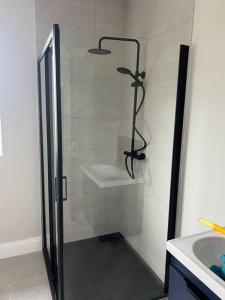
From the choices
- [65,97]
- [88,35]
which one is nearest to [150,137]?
[65,97]

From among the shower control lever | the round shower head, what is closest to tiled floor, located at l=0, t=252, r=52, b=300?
the shower control lever

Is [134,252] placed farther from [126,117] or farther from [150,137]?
[126,117]

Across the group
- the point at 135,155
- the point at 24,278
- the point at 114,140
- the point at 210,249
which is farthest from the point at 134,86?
the point at 24,278

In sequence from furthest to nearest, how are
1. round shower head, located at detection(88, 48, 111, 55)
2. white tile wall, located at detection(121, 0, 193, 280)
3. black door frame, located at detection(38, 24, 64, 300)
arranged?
round shower head, located at detection(88, 48, 111, 55), white tile wall, located at detection(121, 0, 193, 280), black door frame, located at detection(38, 24, 64, 300)

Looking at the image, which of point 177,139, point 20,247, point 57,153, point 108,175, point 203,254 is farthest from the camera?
point 20,247

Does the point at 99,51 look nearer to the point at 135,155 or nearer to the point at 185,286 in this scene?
the point at 135,155

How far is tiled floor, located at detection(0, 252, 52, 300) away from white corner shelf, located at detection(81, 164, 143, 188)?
40.9 inches

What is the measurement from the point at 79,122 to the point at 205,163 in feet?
3.69

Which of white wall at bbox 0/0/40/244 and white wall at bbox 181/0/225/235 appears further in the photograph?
white wall at bbox 0/0/40/244

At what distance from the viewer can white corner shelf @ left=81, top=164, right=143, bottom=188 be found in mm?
2303

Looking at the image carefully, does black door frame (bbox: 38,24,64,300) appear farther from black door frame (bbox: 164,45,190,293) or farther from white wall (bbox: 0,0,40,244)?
black door frame (bbox: 164,45,190,293)

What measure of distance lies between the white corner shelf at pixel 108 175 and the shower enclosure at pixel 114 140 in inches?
0.4

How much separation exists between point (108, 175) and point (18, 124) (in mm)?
1040

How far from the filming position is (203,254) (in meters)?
1.22
